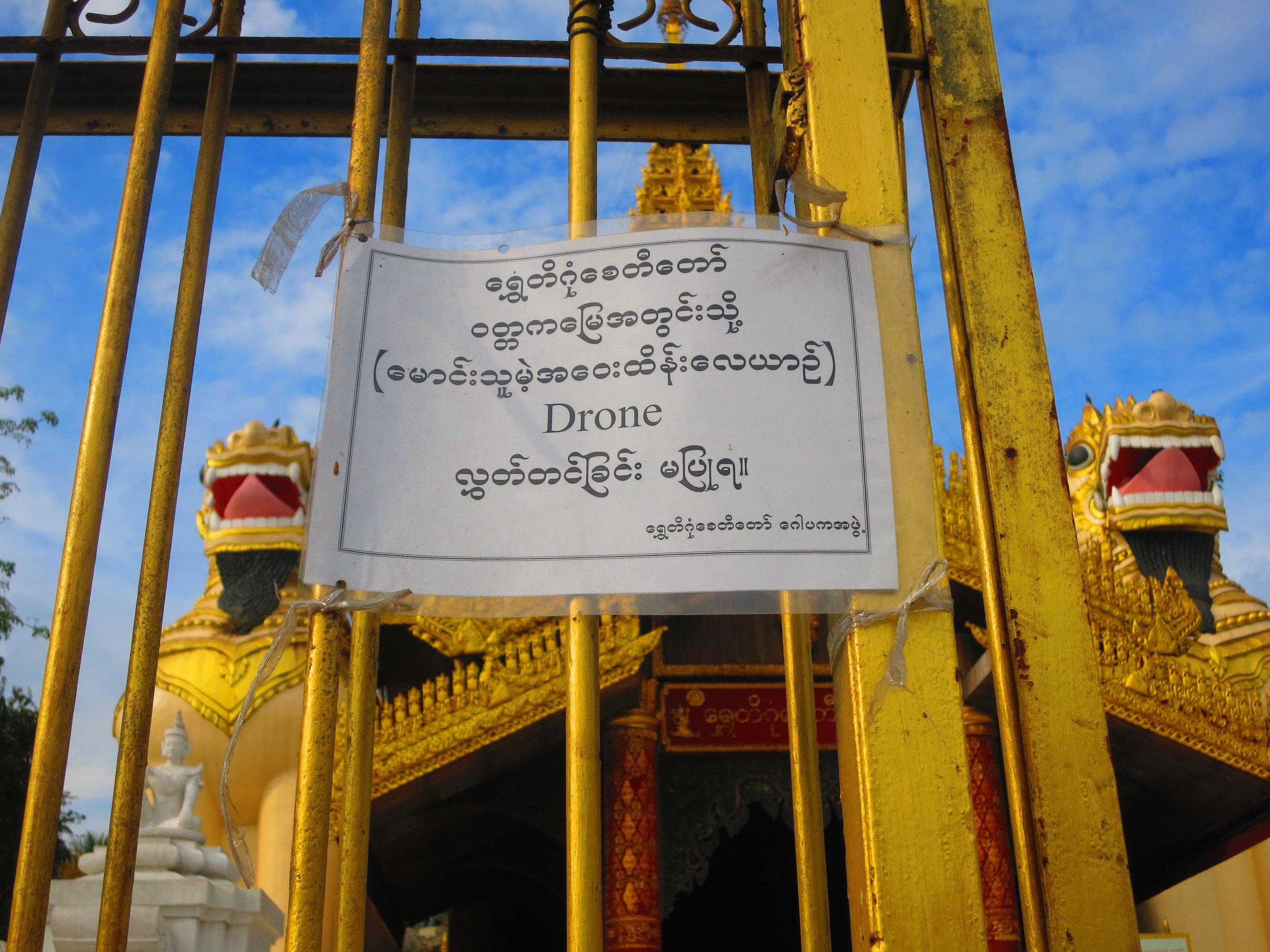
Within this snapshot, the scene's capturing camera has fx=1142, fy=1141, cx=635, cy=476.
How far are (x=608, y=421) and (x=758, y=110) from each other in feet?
3.00

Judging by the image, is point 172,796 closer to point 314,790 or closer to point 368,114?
point 314,790

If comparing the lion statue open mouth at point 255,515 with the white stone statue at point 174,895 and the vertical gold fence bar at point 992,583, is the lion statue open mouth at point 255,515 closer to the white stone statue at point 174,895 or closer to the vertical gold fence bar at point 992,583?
the white stone statue at point 174,895

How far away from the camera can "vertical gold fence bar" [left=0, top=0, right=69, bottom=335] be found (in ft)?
7.13

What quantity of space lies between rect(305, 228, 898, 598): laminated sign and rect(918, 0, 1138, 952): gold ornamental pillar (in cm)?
20

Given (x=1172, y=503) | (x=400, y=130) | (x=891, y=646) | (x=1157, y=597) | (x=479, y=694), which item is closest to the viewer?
(x=891, y=646)

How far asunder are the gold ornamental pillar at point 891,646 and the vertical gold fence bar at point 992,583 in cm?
11

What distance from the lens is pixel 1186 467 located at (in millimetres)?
8391

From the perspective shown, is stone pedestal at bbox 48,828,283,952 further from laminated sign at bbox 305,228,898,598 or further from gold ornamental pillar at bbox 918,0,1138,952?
gold ornamental pillar at bbox 918,0,1138,952

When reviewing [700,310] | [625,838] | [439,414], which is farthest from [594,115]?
[625,838]

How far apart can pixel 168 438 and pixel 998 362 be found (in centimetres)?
140

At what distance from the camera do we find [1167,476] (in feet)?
27.5

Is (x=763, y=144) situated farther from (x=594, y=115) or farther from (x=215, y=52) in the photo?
(x=215, y=52)

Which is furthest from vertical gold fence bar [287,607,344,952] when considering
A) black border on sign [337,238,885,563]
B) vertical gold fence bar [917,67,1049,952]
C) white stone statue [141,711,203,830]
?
white stone statue [141,711,203,830]

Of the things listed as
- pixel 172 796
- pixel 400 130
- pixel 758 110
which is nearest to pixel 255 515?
pixel 172 796
